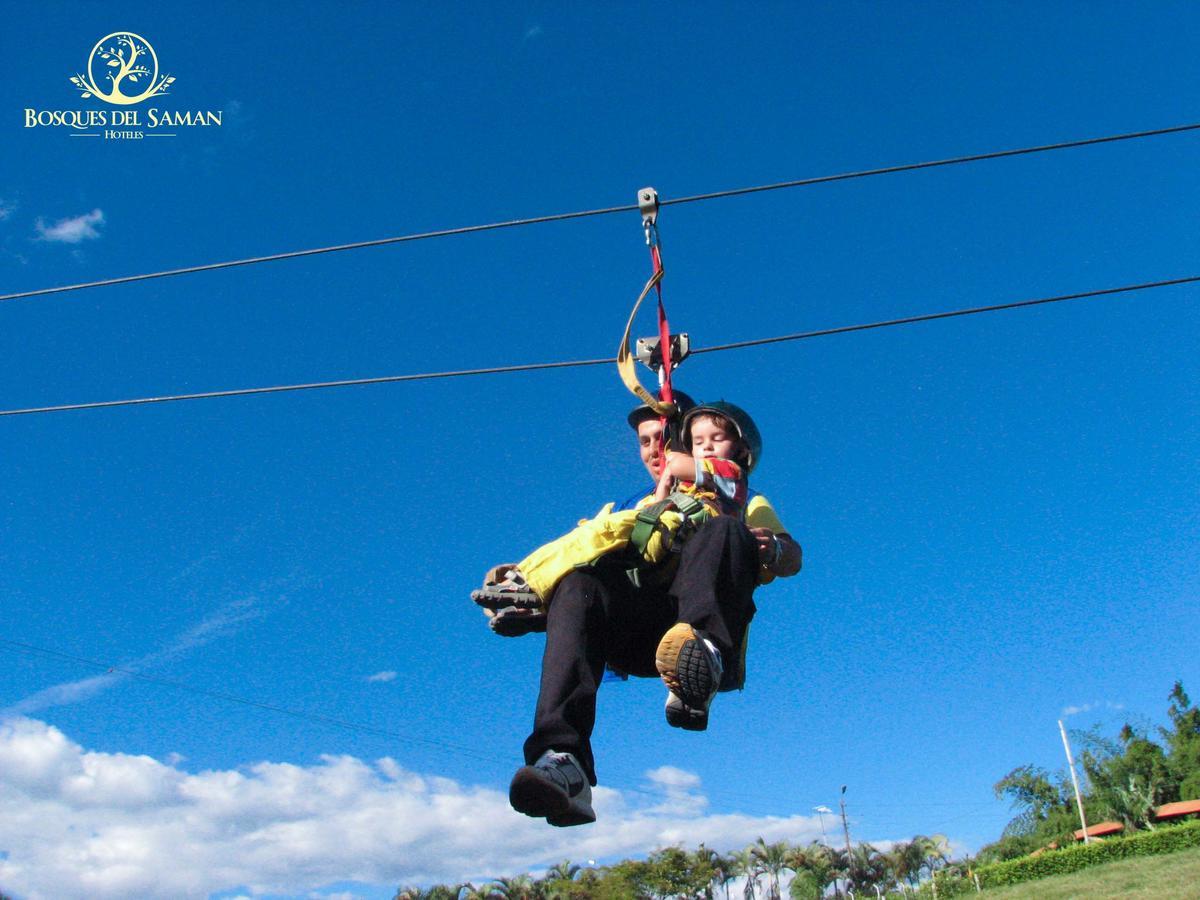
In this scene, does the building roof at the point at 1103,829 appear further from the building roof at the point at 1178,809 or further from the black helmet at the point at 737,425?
the black helmet at the point at 737,425

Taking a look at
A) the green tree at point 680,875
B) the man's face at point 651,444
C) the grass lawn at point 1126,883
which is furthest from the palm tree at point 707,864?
the man's face at point 651,444

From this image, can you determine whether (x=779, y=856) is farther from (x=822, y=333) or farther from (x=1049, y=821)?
(x=822, y=333)

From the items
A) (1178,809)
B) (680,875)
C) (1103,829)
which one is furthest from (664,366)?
(1103,829)

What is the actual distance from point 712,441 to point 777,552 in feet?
1.68

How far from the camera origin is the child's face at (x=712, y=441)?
3840 millimetres

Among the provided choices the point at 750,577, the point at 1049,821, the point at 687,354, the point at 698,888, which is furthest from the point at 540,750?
the point at 1049,821

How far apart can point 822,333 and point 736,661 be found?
2599mm

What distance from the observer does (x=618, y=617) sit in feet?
11.5

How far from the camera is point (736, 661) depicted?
3.38 m

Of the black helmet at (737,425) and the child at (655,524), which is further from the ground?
the black helmet at (737,425)

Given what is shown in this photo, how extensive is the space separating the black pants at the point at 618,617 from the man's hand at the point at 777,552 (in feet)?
0.41

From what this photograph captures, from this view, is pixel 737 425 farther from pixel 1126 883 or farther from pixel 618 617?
pixel 1126 883

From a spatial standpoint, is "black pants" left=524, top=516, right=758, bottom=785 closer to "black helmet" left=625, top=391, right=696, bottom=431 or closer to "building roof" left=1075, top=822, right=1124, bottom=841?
"black helmet" left=625, top=391, right=696, bottom=431

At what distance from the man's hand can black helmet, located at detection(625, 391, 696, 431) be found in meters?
0.63
